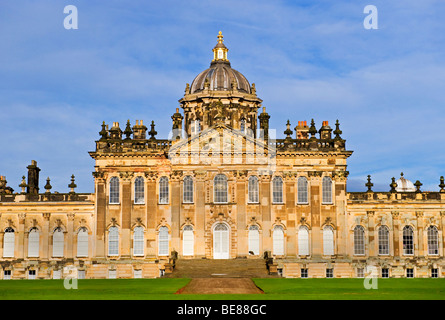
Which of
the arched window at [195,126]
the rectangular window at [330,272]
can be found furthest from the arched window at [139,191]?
the rectangular window at [330,272]

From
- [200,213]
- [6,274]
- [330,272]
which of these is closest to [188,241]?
[200,213]

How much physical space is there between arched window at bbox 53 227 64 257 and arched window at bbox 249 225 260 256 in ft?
48.2

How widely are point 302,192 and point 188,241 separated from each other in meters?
9.36

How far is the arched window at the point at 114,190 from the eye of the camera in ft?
192

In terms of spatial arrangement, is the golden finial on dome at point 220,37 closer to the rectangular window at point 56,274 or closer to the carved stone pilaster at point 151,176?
the carved stone pilaster at point 151,176

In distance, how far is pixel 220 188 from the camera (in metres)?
57.8

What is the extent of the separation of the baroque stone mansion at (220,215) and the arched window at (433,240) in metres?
0.08

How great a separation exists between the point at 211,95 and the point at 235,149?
9507 mm

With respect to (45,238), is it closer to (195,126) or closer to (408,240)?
(195,126)
